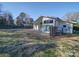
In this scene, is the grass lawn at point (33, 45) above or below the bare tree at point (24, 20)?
below

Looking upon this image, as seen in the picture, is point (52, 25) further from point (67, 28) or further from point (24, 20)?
point (24, 20)

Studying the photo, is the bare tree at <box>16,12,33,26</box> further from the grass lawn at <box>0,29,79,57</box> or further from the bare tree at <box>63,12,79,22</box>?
the bare tree at <box>63,12,79,22</box>

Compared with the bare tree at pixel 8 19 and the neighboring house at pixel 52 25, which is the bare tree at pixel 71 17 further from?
the bare tree at pixel 8 19

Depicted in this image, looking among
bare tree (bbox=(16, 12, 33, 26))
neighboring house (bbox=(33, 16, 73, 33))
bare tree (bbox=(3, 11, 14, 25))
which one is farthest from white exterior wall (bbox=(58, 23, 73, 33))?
bare tree (bbox=(3, 11, 14, 25))

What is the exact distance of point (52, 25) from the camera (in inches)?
75.0

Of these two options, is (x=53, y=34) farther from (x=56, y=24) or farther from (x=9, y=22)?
(x=9, y=22)

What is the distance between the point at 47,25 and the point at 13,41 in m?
0.37

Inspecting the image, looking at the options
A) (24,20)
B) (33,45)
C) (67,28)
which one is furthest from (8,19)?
(67,28)

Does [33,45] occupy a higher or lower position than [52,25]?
lower

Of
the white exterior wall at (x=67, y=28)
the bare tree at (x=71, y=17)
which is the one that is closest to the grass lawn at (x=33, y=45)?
the white exterior wall at (x=67, y=28)

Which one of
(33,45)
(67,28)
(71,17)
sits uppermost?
(71,17)

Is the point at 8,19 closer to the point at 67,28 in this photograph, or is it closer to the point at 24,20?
the point at 24,20

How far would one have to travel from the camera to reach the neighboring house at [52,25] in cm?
188

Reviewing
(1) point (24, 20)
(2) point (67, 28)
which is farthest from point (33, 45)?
(2) point (67, 28)
